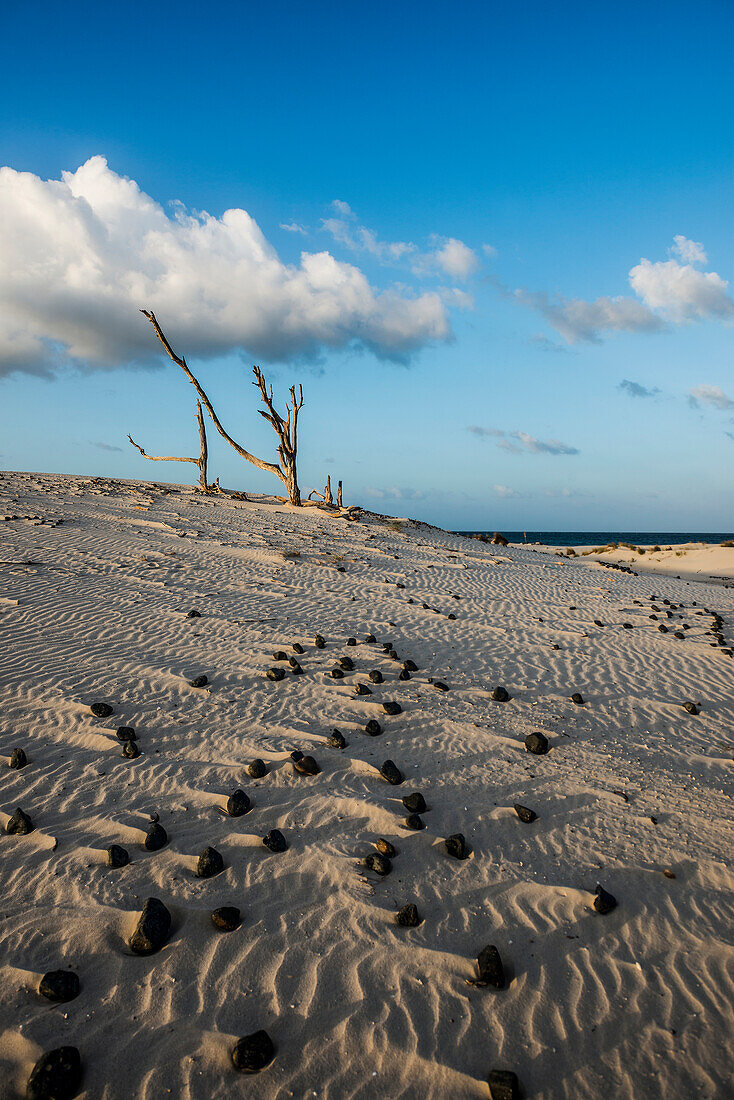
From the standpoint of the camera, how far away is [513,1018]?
2.45 meters

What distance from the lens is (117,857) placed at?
3277mm

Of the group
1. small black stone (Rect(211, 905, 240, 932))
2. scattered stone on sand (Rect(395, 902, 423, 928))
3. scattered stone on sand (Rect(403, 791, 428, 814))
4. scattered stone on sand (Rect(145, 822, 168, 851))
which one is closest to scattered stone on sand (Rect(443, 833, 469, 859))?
scattered stone on sand (Rect(403, 791, 428, 814))

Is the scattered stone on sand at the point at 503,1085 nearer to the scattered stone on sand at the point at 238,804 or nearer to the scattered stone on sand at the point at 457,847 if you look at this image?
the scattered stone on sand at the point at 457,847

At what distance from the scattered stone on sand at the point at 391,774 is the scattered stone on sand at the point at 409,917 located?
1372mm

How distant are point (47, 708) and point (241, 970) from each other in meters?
3.97

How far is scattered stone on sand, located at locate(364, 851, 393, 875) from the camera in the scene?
10.7 feet

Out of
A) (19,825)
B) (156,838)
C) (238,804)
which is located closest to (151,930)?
(156,838)

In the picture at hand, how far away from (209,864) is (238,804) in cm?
→ 62

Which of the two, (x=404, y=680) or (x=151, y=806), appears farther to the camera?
(x=404, y=680)

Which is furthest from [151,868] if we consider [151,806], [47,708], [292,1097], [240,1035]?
[47,708]

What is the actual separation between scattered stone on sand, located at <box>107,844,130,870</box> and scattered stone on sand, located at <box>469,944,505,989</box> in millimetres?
2247

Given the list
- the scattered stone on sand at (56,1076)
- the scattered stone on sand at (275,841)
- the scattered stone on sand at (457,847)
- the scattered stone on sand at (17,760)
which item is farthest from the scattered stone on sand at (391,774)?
the scattered stone on sand at (17,760)

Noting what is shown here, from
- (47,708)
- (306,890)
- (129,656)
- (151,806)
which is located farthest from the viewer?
(129,656)

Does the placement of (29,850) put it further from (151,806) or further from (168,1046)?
(168,1046)
